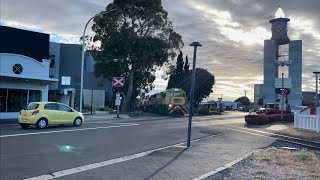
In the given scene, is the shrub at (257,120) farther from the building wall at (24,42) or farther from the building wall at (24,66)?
the building wall at (24,42)

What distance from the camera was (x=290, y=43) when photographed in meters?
84.2

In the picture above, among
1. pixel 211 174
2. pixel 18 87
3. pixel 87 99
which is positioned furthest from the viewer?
pixel 87 99

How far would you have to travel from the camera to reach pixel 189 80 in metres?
69.4

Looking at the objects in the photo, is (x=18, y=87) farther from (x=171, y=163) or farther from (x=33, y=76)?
(x=171, y=163)

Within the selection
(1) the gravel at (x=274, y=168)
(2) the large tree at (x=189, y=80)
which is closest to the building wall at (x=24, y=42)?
(1) the gravel at (x=274, y=168)

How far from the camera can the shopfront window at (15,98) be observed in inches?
1226

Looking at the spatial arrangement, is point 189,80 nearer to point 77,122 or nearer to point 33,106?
point 77,122

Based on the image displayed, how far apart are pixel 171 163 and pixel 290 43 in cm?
7904

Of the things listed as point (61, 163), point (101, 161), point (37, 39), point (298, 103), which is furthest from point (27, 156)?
point (298, 103)

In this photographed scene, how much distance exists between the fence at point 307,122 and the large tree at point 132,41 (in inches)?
920

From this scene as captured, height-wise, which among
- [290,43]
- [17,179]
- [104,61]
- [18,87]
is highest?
[290,43]

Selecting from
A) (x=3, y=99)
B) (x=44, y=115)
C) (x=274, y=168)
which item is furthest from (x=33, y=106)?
(x=274, y=168)

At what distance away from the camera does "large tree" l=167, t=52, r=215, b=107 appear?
68562mm

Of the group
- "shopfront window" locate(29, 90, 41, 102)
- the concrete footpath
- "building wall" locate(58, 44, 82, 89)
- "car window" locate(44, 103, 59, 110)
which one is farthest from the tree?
the concrete footpath
